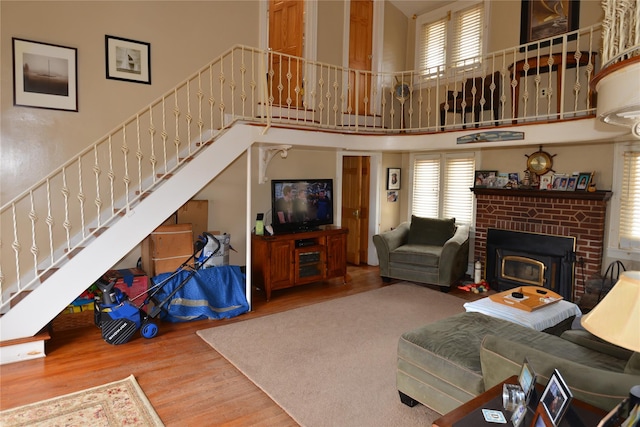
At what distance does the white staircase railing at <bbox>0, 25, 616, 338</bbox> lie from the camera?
13.3 feet

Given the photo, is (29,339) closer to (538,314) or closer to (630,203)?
(538,314)

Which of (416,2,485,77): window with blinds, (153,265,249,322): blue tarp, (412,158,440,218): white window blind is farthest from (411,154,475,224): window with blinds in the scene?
(153,265,249,322): blue tarp

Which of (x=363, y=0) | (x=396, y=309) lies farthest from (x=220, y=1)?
(x=396, y=309)

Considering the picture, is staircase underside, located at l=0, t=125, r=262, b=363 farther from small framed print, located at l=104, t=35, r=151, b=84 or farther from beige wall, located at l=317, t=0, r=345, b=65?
beige wall, located at l=317, t=0, r=345, b=65

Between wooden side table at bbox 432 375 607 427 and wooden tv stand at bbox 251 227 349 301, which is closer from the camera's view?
wooden side table at bbox 432 375 607 427

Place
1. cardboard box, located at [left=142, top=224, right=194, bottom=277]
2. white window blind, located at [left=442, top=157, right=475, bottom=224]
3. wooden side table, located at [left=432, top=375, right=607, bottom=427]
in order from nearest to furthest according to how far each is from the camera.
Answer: wooden side table, located at [left=432, top=375, right=607, bottom=427] → cardboard box, located at [left=142, top=224, right=194, bottom=277] → white window blind, located at [left=442, top=157, right=475, bottom=224]

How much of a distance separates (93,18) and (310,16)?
297 centimetres

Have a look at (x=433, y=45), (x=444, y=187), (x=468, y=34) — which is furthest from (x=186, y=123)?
(x=468, y=34)

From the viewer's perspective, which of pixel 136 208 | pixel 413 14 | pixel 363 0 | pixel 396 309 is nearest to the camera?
pixel 136 208

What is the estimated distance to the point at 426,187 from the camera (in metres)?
7.01

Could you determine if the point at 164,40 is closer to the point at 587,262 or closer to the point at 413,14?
the point at 413,14

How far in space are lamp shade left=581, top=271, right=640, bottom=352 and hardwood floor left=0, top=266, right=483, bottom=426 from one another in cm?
198

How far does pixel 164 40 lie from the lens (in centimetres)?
504

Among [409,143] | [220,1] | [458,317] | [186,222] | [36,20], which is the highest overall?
[220,1]
